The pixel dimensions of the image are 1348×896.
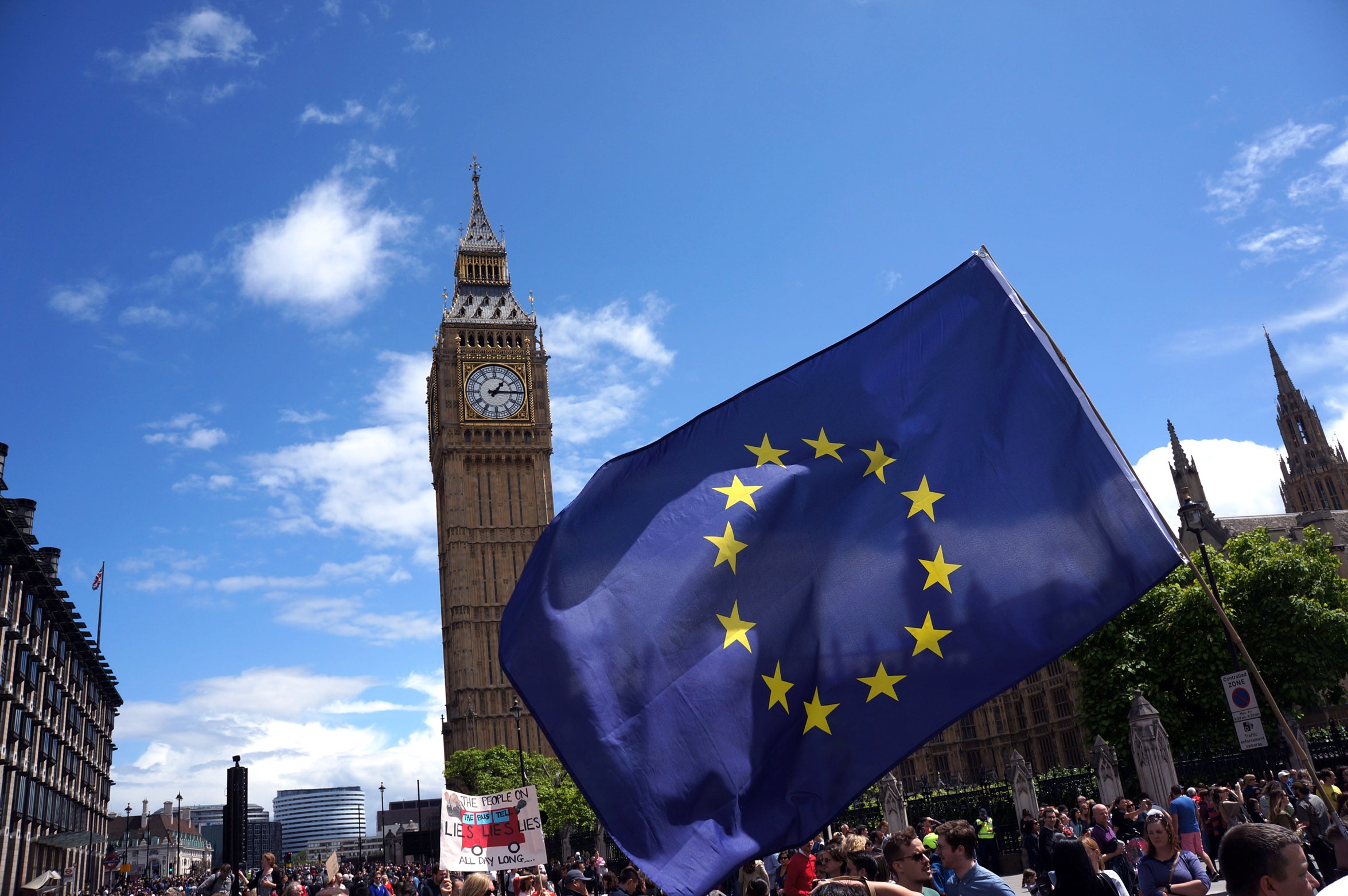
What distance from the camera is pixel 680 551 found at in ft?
22.8

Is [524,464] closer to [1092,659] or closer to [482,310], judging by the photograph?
[482,310]

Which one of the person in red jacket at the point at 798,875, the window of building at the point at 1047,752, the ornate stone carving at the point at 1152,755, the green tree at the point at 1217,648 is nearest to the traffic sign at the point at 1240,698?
the ornate stone carving at the point at 1152,755

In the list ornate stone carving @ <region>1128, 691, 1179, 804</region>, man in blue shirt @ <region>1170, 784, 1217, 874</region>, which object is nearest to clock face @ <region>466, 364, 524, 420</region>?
ornate stone carving @ <region>1128, 691, 1179, 804</region>

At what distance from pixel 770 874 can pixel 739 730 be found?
34.7 ft

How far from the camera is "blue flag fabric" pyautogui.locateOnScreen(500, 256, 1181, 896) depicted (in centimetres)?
605

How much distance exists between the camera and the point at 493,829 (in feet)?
48.0

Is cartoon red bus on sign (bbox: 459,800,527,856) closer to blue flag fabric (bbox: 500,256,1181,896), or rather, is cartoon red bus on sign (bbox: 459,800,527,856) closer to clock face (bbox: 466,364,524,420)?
blue flag fabric (bbox: 500,256,1181,896)

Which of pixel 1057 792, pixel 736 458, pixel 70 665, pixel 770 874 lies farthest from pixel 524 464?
pixel 736 458

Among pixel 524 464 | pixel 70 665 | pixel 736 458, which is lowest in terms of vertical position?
pixel 736 458

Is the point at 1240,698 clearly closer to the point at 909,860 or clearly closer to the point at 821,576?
the point at 909,860

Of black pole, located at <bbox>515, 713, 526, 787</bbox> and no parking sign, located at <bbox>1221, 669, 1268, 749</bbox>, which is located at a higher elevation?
black pole, located at <bbox>515, 713, 526, 787</bbox>

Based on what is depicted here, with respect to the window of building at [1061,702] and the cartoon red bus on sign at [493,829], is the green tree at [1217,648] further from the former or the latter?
the window of building at [1061,702]

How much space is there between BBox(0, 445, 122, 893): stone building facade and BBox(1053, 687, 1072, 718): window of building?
208 ft

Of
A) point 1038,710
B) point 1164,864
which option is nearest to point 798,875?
point 1164,864
